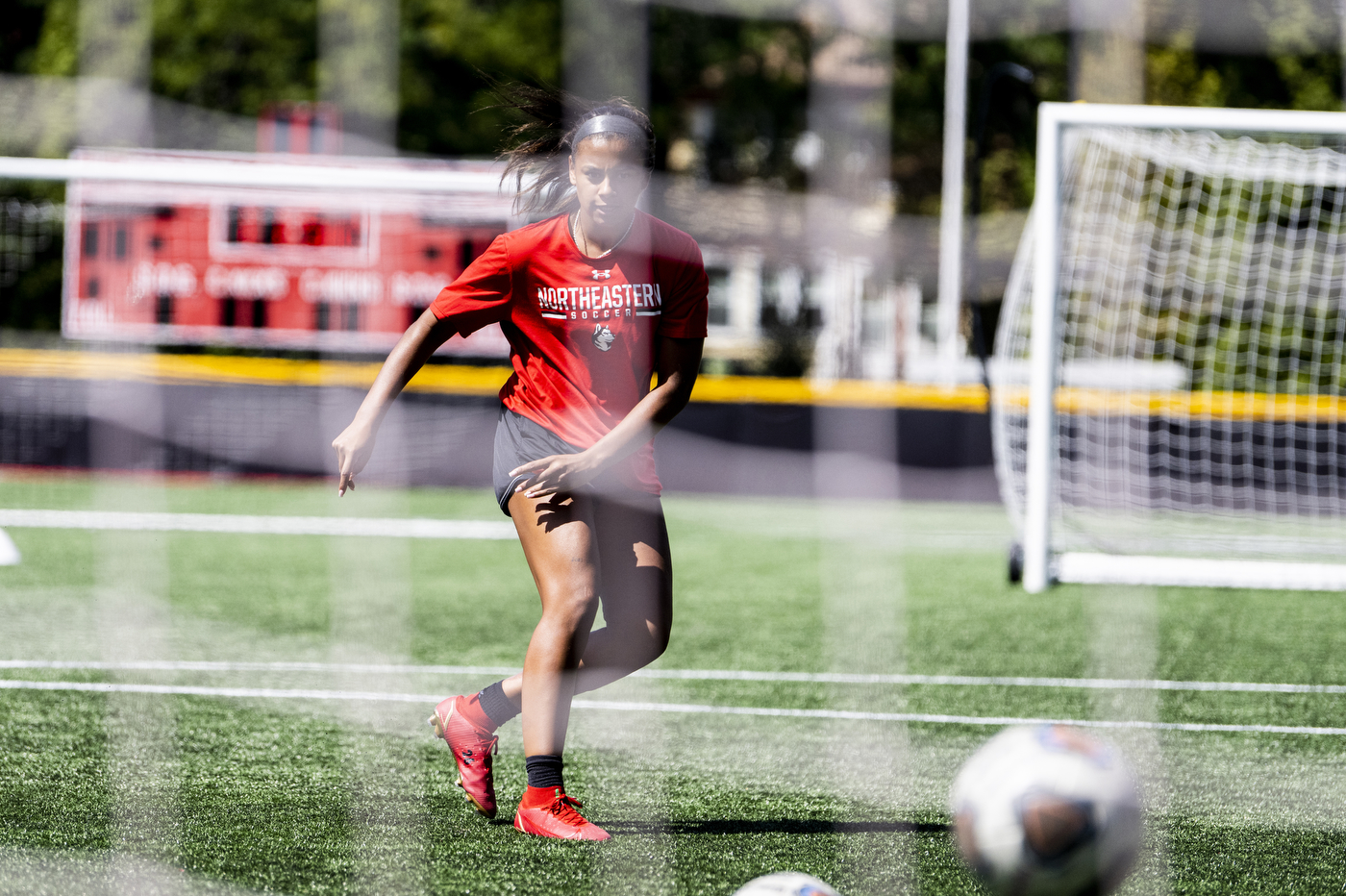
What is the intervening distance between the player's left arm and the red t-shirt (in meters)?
0.04

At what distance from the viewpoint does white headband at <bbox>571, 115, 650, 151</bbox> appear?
3.30 metres

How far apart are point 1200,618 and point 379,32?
13758mm

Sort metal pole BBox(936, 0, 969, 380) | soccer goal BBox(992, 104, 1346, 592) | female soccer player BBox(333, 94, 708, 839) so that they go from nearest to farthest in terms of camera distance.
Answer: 1. female soccer player BBox(333, 94, 708, 839)
2. soccer goal BBox(992, 104, 1346, 592)
3. metal pole BBox(936, 0, 969, 380)

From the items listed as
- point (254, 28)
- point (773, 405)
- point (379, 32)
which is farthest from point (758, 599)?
point (254, 28)

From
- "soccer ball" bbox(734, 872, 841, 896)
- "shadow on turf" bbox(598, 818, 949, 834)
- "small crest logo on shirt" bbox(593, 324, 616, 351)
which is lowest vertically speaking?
"shadow on turf" bbox(598, 818, 949, 834)

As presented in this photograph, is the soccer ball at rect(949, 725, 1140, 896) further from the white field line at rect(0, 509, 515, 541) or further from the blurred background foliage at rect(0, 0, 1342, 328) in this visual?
the blurred background foliage at rect(0, 0, 1342, 328)

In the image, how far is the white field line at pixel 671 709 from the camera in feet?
16.2

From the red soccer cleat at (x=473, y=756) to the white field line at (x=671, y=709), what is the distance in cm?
153

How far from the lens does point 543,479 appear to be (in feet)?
10.9

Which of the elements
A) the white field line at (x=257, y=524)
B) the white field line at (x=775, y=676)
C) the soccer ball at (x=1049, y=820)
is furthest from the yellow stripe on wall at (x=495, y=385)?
the soccer ball at (x=1049, y=820)

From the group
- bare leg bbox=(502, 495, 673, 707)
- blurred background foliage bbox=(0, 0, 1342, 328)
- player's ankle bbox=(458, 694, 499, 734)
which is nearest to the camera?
bare leg bbox=(502, 495, 673, 707)

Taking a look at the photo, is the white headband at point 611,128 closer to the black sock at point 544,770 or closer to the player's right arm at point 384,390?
the player's right arm at point 384,390

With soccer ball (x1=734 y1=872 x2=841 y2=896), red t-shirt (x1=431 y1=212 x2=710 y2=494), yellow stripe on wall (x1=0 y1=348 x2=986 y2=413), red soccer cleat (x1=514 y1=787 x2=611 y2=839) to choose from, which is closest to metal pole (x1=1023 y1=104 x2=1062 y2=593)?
red t-shirt (x1=431 y1=212 x2=710 y2=494)

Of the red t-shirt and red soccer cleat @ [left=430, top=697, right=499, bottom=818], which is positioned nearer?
the red t-shirt
